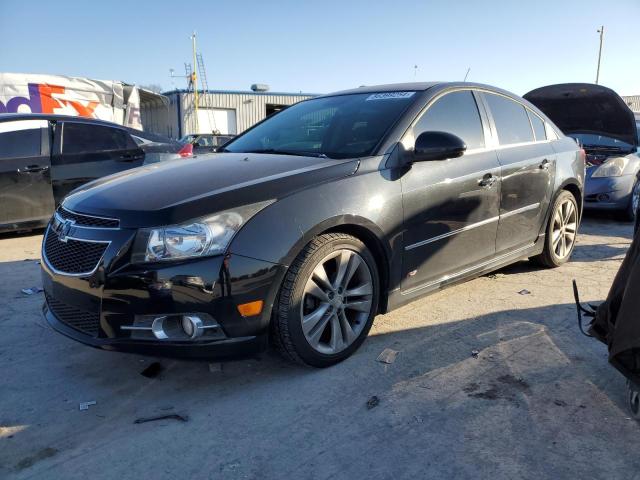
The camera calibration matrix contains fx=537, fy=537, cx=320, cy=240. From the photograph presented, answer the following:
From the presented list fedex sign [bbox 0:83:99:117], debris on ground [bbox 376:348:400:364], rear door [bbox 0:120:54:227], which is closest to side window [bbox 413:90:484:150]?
debris on ground [bbox 376:348:400:364]

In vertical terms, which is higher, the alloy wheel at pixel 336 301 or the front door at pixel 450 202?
the front door at pixel 450 202

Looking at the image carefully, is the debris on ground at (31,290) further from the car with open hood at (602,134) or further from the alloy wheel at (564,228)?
the car with open hood at (602,134)

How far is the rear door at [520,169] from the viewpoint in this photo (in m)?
4.17

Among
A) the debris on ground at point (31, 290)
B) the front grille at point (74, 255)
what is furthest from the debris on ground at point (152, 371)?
the debris on ground at point (31, 290)

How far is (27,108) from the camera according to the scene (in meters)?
15.1

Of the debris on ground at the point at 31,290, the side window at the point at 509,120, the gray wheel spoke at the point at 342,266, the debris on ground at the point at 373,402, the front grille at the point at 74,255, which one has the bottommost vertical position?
the debris on ground at the point at 31,290

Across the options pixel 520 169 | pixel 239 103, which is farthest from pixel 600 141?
pixel 239 103

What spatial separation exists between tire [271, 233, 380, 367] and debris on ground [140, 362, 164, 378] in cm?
75

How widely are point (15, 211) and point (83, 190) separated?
12.4 feet

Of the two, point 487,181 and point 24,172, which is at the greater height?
point 487,181

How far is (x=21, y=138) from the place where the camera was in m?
6.46

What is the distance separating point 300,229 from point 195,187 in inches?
23.9

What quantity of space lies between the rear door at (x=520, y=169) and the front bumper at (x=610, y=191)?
10.6 feet

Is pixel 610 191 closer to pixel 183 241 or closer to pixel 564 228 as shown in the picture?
pixel 564 228
